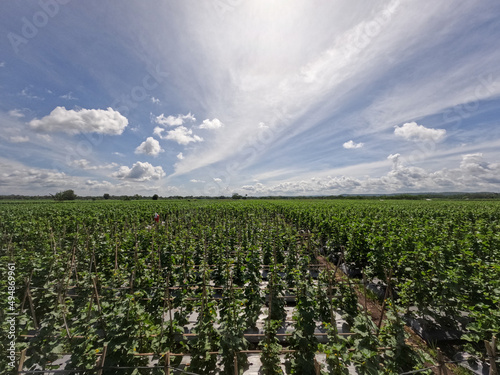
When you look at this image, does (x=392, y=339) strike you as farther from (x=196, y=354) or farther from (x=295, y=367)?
(x=196, y=354)

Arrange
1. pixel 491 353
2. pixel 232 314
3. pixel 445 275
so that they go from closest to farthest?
pixel 491 353 → pixel 232 314 → pixel 445 275

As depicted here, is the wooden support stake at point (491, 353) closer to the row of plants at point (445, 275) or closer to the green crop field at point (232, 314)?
the row of plants at point (445, 275)

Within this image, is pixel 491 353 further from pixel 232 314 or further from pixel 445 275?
pixel 232 314

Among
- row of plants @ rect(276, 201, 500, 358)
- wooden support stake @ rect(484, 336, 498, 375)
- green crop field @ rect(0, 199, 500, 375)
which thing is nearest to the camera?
wooden support stake @ rect(484, 336, 498, 375)

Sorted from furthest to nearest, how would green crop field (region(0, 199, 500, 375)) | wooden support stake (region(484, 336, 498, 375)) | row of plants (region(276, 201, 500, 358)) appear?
1. row of plants (region(276, 201, 500, 358))
2. green crop field (region(0, 199, 500, 375))
3. wooden support stake (region(484, 336, 498, 375))

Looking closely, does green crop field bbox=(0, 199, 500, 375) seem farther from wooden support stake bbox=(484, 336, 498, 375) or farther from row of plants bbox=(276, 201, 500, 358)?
wooden support stake bbox=(484, 336, 498, 375)

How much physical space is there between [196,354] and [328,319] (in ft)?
11.8

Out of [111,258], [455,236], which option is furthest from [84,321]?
[455,236]

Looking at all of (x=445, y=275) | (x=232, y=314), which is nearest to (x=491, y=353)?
(x=445, y=275)

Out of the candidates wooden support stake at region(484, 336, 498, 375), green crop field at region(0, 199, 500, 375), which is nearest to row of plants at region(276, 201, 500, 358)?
green crop field at region(0, 199, 500, 375)

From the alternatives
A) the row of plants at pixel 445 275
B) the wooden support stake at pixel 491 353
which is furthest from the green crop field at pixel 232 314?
the wooden support stake at pixel 491 353

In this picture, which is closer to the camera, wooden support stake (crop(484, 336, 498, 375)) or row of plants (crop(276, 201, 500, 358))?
wooden support stake (crop(484, 336, 498, 375))

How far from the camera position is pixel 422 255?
6.10 m

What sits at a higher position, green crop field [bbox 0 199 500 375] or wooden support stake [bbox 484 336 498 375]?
wooden support stake [bbox 484 336 498 375]
